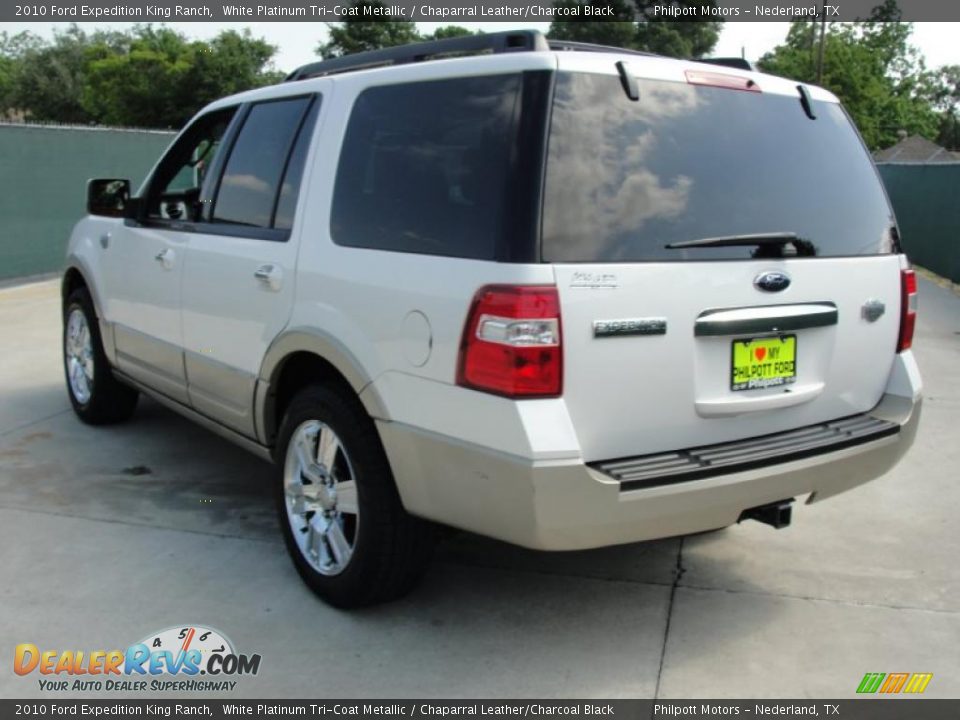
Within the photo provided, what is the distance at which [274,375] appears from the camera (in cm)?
393

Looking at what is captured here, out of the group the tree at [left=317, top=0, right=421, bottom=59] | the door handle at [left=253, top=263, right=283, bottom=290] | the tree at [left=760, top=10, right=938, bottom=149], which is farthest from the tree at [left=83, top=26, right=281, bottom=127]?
the door handle at [left=253, top=263, right=283, bottom=290]

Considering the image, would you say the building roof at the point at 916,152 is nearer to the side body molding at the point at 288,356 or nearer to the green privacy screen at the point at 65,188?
the green privacy screen at the point at 65,188

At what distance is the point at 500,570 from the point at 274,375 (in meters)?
1.22

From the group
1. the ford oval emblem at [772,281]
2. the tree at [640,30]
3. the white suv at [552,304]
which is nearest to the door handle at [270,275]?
the white suv at [552,304]

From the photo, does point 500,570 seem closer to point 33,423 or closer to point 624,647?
point 624,647

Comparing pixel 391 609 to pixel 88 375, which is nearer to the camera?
pixel 391 609

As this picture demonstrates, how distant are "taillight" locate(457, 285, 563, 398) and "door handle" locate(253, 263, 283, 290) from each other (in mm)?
1252

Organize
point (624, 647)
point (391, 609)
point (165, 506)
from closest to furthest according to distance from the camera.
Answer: point (624, 647)
point (391, 609)
point (165, 506)

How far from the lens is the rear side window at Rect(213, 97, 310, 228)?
13.3ft

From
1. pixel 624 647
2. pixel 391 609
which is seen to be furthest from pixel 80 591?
pixel 624 647

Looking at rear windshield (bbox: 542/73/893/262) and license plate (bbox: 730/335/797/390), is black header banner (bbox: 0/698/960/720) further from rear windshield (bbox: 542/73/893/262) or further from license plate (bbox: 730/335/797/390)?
rear windshield (bbox: 542/73/893/262)

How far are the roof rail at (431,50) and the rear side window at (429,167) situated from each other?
0.62 feet

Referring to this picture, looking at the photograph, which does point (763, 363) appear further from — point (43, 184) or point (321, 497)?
point (43, 184)

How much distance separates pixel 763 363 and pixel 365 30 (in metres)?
66.7
